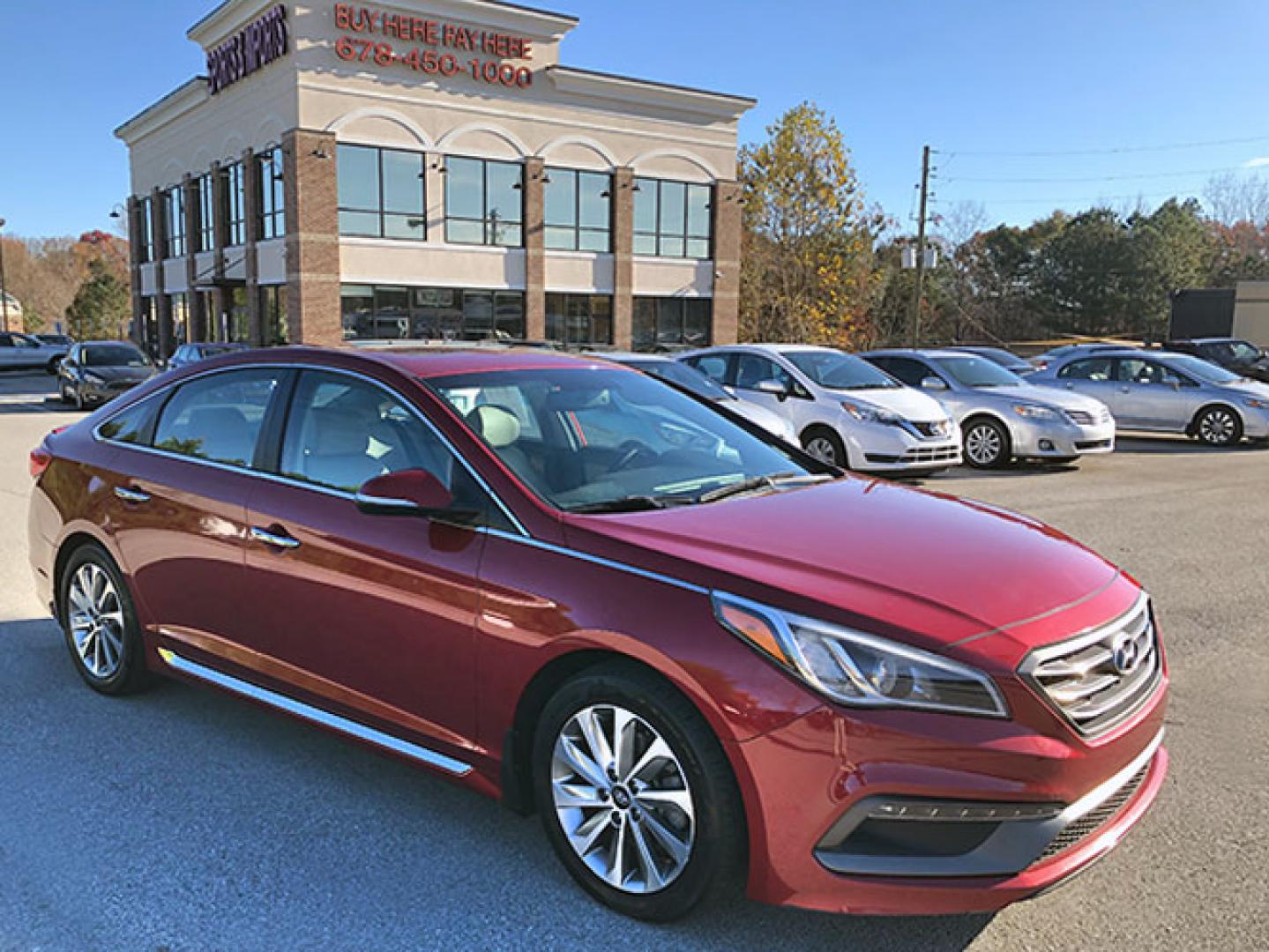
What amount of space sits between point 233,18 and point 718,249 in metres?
18.0

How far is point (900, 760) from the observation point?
2.44 meters

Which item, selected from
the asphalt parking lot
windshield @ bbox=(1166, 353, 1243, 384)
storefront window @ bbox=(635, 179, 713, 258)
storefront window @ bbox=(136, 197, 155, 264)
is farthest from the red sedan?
storefront window @ bbox=(136, 197, 155, 264)

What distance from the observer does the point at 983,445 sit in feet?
43.9

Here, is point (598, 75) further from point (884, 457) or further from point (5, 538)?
point (5, 538)

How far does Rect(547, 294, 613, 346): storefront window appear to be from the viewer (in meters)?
34.8

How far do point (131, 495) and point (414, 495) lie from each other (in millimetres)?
1937

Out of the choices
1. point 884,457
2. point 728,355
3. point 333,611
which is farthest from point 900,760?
point 728,355

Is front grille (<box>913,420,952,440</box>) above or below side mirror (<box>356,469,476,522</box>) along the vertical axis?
below

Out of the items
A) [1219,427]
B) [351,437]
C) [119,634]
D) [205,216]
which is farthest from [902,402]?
[205,216]

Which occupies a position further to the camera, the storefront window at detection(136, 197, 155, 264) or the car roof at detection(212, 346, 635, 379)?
the storefront window at detection(136, 197, 155, 264)

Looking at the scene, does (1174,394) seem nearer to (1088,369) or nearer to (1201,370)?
(1201,370)

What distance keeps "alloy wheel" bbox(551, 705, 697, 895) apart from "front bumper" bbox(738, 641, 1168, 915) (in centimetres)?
27

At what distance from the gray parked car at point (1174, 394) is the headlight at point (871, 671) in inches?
606

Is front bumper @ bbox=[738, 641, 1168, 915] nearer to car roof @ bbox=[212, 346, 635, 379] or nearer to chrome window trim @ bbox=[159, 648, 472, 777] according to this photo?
chrome window trim @ bbox=[159, 648, 472, 777]
